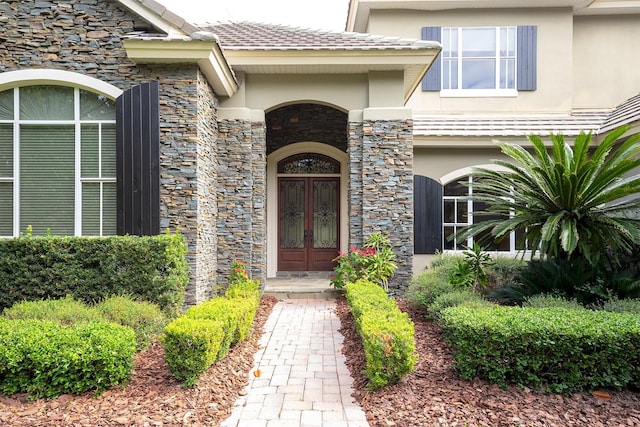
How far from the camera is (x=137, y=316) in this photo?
5.07m

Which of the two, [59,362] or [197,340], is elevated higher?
[197,340]

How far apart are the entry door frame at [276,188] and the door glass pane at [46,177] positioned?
5127mm

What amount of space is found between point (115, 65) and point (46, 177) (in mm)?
2074

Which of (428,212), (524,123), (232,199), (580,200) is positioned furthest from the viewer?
(524,123)

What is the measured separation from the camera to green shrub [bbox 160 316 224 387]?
12.5 ft

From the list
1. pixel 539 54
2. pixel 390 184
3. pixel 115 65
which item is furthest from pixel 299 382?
pixel 539 54

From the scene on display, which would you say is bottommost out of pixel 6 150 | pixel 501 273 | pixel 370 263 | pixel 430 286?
pixel 430 286

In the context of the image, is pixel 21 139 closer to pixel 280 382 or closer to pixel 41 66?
pixel 41 66

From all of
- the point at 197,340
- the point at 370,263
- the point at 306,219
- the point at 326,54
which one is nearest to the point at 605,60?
the point at 326,54

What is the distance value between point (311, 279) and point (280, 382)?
5.90 metres

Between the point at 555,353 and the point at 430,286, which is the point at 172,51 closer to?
the point at 430,286

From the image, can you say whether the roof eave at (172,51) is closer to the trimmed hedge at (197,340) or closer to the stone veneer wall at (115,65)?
the stone veneer wall at (115,65)

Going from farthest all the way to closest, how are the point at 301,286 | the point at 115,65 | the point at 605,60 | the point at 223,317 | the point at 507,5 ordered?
the point at 605,60, the point at 507,5, the point at 301,286, the point at 115,65, the point at 223,317

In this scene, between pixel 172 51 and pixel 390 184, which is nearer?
pixel 172 51
